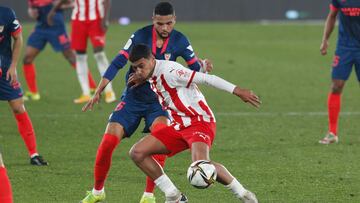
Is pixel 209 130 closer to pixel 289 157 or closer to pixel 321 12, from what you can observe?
pixel 289 157

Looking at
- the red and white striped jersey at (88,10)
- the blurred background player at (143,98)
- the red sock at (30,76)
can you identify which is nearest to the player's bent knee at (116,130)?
the blurred background player at (143,98)

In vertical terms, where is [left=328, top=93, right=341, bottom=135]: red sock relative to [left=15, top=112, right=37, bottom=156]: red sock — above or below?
below

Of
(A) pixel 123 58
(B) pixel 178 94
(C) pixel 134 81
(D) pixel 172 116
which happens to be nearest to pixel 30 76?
(A) pixel 123 58

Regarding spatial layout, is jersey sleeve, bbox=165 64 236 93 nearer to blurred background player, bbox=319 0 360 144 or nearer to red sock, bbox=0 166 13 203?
red sock, bbox=0 166 13 203

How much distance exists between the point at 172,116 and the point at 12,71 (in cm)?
242

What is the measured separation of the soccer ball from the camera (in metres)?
7.93

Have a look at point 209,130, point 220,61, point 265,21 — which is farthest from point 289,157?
point 265,21

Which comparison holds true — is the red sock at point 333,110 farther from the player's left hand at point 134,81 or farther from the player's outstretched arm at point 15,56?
the player's outstretched arm at point 15,56

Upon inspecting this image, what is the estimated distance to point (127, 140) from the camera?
42.1 feet

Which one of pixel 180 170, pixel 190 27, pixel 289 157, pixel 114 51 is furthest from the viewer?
pixel 190 27

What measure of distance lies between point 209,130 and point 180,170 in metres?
2.14

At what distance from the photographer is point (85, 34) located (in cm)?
1686

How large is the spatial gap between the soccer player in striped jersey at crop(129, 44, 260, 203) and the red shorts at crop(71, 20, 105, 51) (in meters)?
8.26

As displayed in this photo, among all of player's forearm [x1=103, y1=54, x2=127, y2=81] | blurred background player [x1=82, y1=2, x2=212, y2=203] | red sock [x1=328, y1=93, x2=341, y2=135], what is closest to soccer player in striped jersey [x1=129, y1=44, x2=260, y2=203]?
blurred background player [x1=82, y1=2, x2=212, y2=203]
